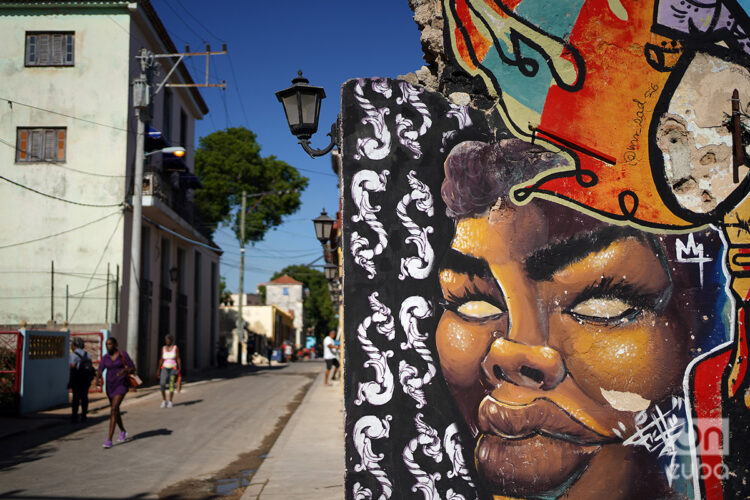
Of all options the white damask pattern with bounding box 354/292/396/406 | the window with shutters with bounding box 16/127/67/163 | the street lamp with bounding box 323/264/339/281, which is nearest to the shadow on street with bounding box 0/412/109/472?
the white damask pattern with bounding box 354/292/396/406

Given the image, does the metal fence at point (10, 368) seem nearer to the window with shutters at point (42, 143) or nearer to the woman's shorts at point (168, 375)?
the woman's shorts at point (168, 375)

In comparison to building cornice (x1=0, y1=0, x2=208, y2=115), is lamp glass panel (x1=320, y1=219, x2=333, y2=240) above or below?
below

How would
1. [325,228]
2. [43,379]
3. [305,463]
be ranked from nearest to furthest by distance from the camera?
1. [305,463]
2. [325,228]
3. [43,379]

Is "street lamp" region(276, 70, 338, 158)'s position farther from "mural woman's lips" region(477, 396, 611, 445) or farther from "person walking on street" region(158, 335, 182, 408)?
"person walking on street" region(158, 335, 182, 408)

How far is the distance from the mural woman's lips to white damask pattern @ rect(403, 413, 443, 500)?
0.29m

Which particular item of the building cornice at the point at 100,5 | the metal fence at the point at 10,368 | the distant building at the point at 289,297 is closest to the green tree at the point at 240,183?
the building cornice at the point at 100,5

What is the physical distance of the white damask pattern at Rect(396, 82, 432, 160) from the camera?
14.6 ft

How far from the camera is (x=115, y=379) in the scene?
976 centimetres

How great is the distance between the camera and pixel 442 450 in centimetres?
420

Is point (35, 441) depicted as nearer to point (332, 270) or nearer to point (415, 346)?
point (415, 346)

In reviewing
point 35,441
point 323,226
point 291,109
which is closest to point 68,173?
point 323,226

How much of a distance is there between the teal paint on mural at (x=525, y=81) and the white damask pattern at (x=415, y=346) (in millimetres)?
1452

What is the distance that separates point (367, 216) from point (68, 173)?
18.1m

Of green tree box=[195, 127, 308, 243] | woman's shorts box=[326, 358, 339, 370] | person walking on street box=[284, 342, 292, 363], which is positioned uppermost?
green tree box=[195, 127, 308, 243]
